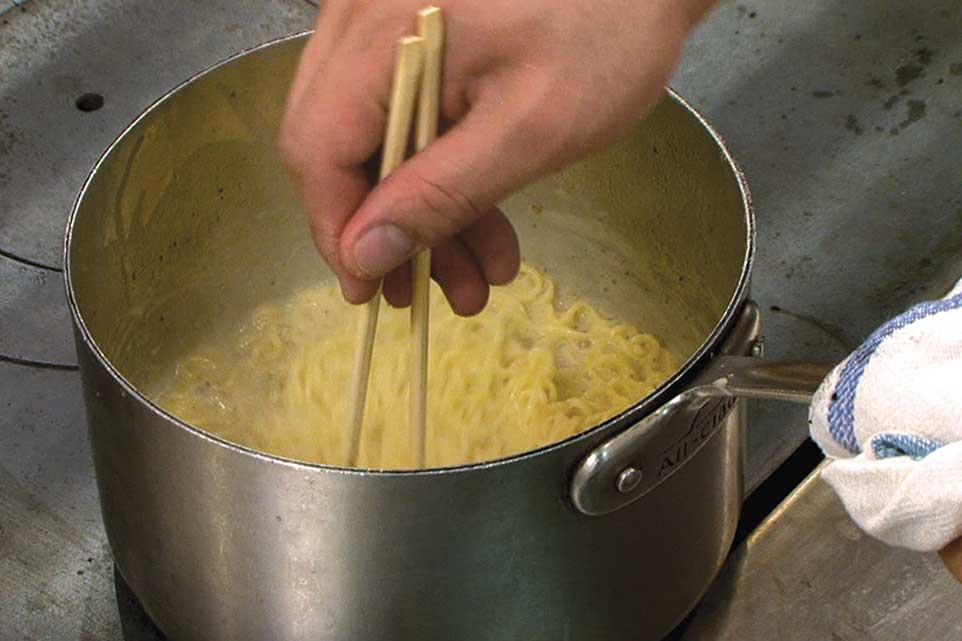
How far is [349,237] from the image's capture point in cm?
62

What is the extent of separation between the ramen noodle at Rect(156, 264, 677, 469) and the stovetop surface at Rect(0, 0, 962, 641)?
0.32 ft

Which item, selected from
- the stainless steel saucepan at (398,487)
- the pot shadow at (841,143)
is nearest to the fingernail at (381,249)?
the stainless steel saucepan at (398,487)

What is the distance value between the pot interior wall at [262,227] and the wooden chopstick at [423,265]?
0.57 feet

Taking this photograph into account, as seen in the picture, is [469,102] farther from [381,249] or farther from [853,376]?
[853,376]

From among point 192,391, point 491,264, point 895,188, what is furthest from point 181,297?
point 895,188

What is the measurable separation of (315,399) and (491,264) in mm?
174

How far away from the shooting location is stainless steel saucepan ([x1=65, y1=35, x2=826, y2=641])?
585mm

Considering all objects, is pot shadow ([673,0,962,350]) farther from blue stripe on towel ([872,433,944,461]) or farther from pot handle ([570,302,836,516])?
blue stripe on towel ([872,433,944,461])

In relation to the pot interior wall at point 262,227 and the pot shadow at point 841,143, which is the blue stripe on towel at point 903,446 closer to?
the pot interior wall at point 262,227

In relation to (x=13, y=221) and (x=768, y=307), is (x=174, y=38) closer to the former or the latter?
(x=13, y=221)

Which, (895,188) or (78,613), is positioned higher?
(895,188)

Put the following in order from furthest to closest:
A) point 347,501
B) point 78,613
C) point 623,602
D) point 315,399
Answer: point 315,399 < point 78,613 < point 623,602 < point 347,501

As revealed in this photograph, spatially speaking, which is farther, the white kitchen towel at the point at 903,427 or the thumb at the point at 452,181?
the thumb at the point at 452,181

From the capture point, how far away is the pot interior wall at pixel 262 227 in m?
0.80
